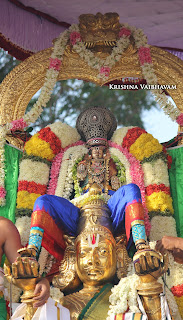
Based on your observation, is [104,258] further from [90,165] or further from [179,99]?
[179,99]

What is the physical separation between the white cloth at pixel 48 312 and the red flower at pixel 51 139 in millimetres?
2382

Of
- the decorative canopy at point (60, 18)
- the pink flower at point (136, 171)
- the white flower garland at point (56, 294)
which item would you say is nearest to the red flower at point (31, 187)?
the pink flower at point (136, 171)

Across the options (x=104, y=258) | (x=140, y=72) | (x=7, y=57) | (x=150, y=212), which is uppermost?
(x=7, y=57)

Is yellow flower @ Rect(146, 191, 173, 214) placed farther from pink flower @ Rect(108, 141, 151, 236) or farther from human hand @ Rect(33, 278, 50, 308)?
human hand @ Rect(33, 278, 50, 308)

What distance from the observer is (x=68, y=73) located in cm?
698

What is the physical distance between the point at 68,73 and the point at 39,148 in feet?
4.33

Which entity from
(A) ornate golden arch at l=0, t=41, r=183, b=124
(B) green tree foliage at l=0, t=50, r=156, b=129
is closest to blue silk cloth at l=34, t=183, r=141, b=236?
(A) ornate golden arch at l=0, t=41, r=183, b=124

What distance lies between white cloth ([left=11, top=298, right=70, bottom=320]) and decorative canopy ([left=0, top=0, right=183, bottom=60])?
4.18 m

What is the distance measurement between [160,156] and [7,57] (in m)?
7.49

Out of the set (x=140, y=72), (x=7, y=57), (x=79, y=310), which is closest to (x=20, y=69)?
(x=140, y=72)

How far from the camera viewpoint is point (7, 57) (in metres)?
12.5

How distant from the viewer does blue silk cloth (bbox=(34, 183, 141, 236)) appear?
5137mm

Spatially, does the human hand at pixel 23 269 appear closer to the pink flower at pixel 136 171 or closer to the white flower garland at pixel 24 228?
the white flower garland at pixel 24 228

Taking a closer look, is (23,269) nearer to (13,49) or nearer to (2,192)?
(2,192)
